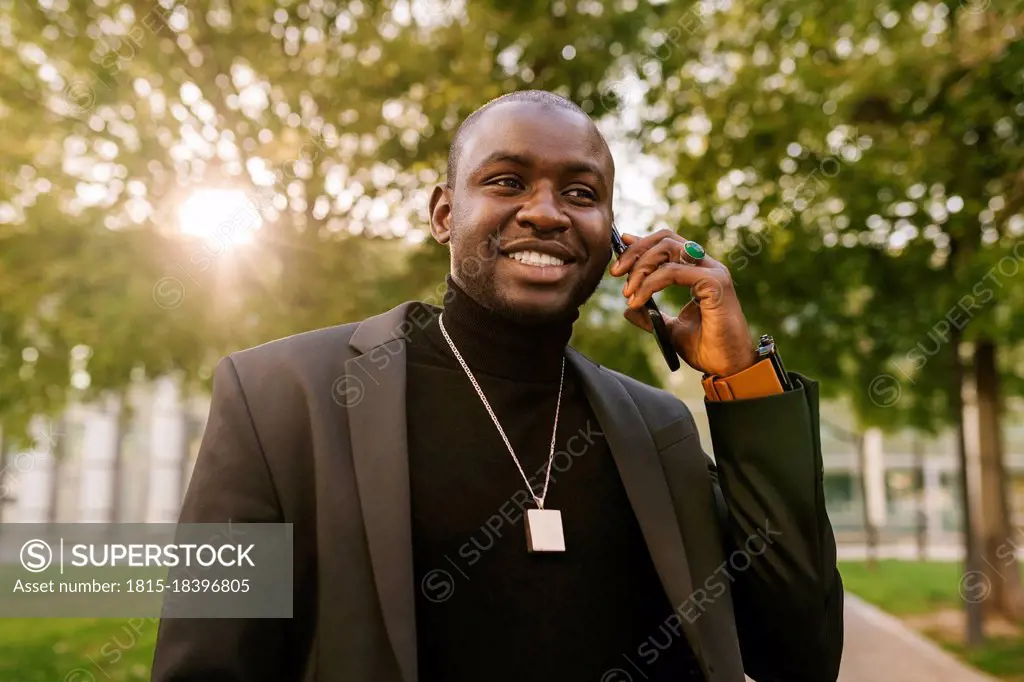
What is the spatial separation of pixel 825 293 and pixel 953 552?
69.3 feet

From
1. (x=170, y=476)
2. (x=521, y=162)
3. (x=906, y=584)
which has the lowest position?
(x=906, y=584)

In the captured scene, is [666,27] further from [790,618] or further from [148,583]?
[790,618]

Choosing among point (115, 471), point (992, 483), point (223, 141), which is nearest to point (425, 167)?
point (223, 141)

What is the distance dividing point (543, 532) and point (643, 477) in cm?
29

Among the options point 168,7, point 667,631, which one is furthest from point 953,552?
point 667,631

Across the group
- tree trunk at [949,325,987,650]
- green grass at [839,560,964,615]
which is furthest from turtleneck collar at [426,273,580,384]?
green grass at [839,560,964,615]

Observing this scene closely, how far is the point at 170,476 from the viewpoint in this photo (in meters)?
35.8

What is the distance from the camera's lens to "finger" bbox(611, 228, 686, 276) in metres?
2.14

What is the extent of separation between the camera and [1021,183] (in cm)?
916

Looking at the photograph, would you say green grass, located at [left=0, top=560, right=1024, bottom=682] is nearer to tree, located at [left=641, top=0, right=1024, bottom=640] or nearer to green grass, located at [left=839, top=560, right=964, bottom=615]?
green grass, located at [left=839, top=560, right=964, bottom=615]

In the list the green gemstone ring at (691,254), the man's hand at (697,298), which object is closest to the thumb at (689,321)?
the man's hand at (697,298)

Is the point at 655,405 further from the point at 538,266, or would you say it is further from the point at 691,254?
the point at 538,266

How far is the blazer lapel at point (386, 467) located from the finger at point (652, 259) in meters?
0.59

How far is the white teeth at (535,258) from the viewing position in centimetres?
195
